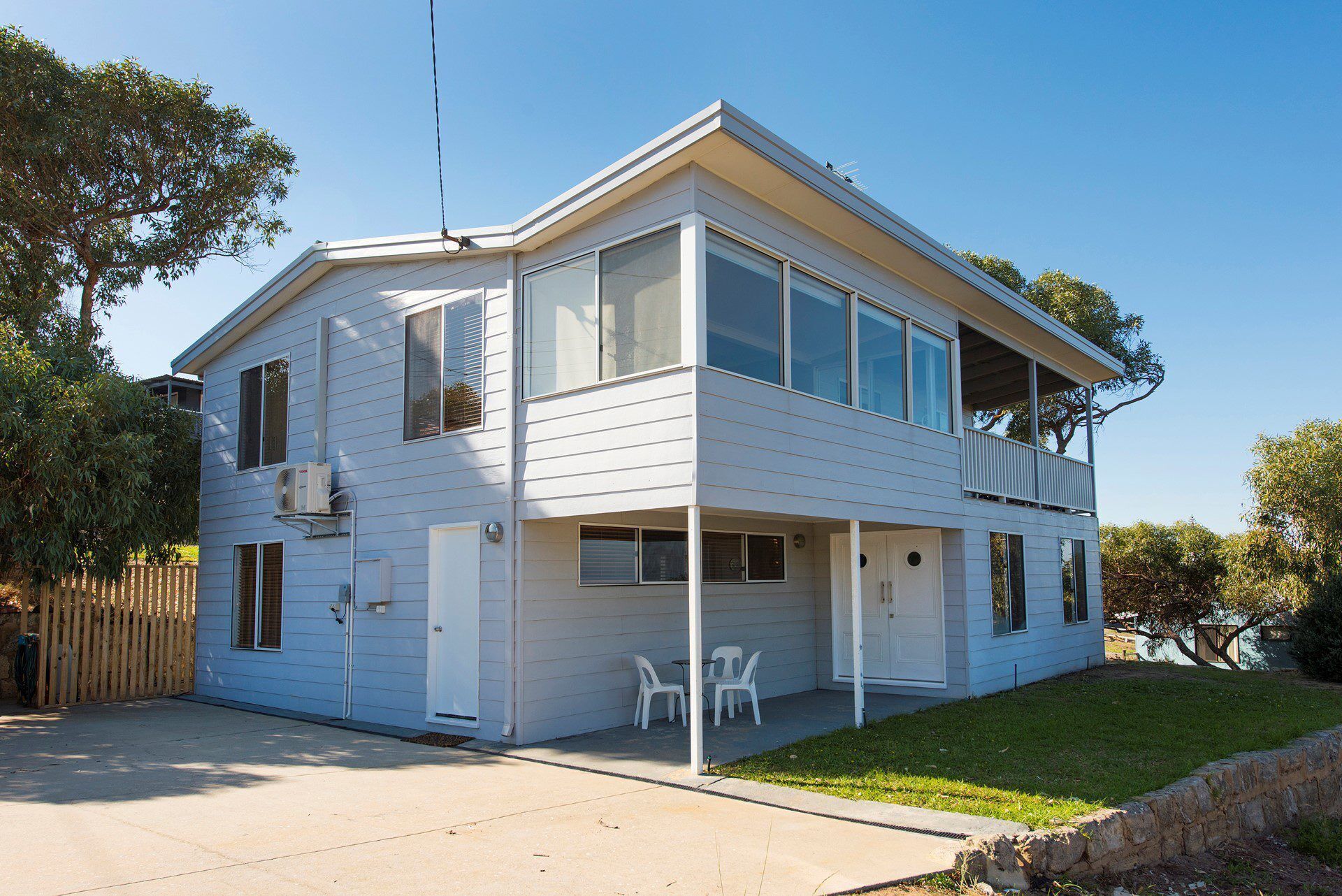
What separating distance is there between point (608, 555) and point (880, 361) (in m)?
3.81

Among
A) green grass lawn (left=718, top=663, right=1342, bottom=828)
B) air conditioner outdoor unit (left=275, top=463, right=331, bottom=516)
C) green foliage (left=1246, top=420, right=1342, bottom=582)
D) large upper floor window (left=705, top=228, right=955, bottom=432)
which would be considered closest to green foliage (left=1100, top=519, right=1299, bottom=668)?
green foliage (left=1246, top=420, right=1342, bottom=582)

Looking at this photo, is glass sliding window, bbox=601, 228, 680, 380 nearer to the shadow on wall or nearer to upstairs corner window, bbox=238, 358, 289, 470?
the shadow on wall

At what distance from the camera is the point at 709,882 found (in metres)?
4.30

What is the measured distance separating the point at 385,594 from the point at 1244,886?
789 centimetres

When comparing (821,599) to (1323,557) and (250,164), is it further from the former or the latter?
(250,164)

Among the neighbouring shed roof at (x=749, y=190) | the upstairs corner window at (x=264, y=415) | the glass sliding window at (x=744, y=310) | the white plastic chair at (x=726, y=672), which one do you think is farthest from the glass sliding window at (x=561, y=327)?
the upstairs corner window at (x=264, y=415)

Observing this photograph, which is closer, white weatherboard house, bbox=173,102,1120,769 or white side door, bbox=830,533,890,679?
white weatherboard house, bbox=173,102,1120,769

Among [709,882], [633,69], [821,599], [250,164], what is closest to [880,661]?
[821,599]

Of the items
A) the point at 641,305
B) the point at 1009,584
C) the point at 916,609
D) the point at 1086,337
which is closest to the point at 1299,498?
the point at 1086,337

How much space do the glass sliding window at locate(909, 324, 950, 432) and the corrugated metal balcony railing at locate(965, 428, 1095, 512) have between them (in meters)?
0.68

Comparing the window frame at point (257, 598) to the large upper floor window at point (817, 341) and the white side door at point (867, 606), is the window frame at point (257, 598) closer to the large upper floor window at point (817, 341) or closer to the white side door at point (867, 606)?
the large upper floor window at point (817, 341)

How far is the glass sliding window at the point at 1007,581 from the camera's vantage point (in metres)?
11.7

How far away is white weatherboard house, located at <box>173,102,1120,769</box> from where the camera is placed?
24.4 ft

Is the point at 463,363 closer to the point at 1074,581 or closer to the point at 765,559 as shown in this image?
the point at 765,559
